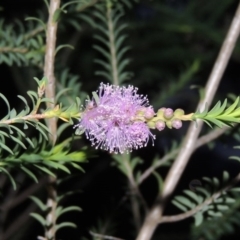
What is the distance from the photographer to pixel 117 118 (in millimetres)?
391

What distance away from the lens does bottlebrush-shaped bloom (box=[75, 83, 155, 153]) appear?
39 cm

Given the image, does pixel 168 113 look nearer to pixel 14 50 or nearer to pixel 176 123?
pixel 176 123

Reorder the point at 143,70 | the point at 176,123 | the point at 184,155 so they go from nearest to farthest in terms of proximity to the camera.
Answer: the point at 176,123 < the point at 184,155 < the point at 143,70

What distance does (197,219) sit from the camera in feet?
1.72

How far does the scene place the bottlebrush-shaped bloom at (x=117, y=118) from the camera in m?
0.39

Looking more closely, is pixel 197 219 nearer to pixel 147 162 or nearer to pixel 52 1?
pixel 52 1

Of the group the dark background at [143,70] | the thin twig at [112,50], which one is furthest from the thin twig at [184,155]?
the dark background at [143,70]

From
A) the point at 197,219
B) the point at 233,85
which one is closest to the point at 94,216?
the point at 233,85

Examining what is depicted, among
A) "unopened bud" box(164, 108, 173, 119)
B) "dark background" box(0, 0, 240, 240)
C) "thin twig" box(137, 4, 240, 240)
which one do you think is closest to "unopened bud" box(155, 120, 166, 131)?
"unopened bud" box(164, 108, 173, 119)

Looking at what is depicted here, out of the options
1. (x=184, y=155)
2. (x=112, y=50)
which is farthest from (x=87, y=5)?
(x=184, y=155)

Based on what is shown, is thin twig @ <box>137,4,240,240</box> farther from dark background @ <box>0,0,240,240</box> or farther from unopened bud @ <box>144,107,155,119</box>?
dark background @ <box>0,0,240,240</box>

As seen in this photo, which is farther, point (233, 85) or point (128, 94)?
point (233, 85)

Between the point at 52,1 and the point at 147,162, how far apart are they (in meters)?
1.24

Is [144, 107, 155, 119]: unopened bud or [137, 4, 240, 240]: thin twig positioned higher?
[137, 4, 240, 240]: thin twig
